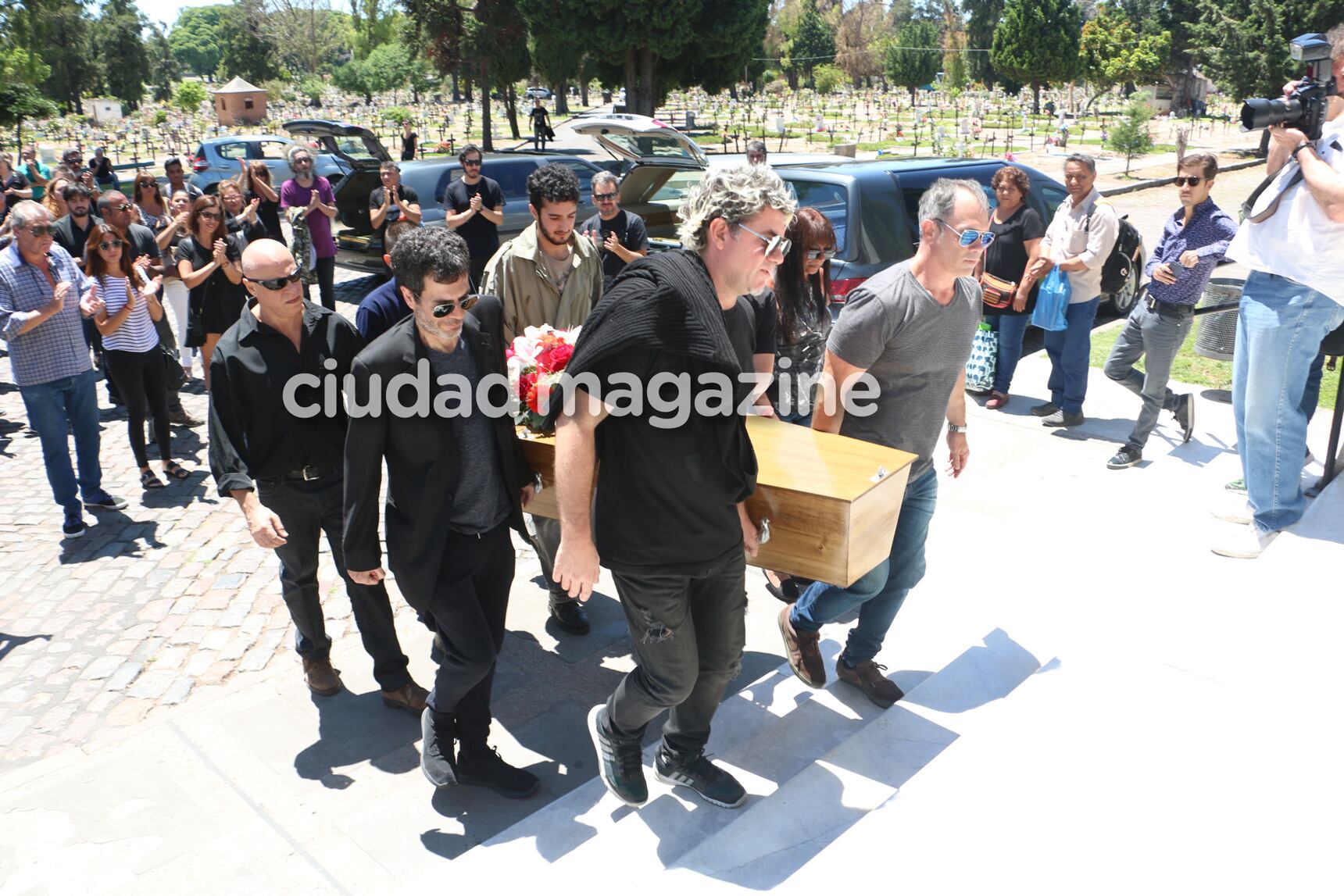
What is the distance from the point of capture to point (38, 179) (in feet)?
49.7

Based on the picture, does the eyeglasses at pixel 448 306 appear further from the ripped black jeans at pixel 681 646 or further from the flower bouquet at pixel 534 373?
the ripped black jeans at pixel 681 646

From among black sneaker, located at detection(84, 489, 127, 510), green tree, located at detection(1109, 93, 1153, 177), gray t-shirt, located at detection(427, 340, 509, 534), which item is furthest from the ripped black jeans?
green tree, located at detection(1109, 93, 1153, 177)

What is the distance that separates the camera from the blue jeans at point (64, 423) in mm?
5773

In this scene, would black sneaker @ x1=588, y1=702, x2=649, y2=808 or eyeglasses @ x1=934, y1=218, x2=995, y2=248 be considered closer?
black sneaker @ x1=588, y1=702, x2=649, y2=808

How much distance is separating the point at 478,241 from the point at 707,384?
7596 mm

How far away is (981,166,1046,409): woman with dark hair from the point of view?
23.1 feet

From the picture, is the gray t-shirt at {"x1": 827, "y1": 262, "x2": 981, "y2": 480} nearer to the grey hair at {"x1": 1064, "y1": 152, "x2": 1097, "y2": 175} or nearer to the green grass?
the grey hair at {"x1": 1064, "y1": 152, "x2": 1097, "y2": 175}

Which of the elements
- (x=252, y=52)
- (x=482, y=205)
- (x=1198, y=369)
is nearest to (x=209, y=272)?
(x=482, y=205)

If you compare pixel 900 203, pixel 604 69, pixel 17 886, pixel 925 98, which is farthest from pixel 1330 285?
pixel 925 98

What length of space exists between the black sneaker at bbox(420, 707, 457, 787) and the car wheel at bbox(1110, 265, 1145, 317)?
847 centimetres

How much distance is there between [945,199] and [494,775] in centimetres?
260

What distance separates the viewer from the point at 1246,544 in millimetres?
4293

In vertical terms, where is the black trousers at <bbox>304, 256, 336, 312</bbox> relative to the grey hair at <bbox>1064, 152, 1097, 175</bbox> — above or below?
below

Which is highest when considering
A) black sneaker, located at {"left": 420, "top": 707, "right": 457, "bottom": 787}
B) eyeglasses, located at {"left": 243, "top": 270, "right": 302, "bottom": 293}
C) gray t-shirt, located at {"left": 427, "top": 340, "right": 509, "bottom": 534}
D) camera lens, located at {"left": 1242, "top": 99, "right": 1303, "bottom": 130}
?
camera lens, located at {"left": 1242, "top": 99, "right": 1303, "bottom": 130}
